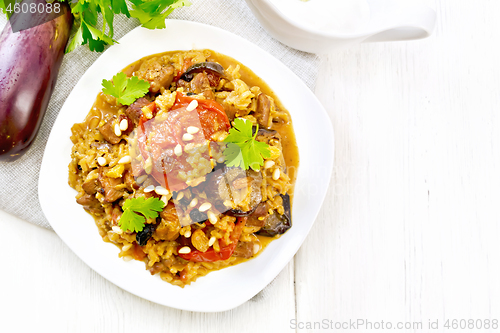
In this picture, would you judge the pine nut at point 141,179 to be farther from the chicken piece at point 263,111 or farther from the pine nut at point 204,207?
the chicken piece at point 263,111

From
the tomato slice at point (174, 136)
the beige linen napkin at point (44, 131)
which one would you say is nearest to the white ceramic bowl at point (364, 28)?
the beige linen napkin at point (44, 131)

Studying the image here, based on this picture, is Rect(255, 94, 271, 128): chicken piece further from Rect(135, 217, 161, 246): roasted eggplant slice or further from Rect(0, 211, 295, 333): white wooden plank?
Rect(0, 211, 295, 333): white wooden plank

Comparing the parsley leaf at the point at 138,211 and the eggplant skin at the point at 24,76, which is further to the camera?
the eggplant skin at the point at 24,76

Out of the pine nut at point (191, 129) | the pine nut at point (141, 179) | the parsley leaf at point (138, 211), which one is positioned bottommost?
the parsley leaf at point (138, 211)

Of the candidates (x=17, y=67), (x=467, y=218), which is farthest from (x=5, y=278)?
(x=467, y=218)

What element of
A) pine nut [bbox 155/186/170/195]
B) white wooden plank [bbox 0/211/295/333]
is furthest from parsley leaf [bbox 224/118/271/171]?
white wooden plank [bbox 0/211/295/333]

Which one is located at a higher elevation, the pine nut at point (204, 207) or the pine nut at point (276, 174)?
the pine nut at point (276, 174)
